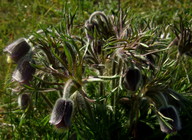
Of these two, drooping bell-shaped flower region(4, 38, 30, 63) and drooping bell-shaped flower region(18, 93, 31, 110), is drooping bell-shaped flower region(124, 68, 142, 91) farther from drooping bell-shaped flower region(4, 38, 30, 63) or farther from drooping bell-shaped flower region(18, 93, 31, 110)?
drooping bell-shaped flower region(18, 93, 31, 110)

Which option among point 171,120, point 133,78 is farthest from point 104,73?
point 171,120

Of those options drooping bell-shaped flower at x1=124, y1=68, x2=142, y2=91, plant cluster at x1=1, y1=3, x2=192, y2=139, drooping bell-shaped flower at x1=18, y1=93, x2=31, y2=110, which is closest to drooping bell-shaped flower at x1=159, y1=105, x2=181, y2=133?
plant cluster at x1=1, y1=3, x2=192, y2=139

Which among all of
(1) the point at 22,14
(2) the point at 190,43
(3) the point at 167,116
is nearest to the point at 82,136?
(3) the point at 167,116

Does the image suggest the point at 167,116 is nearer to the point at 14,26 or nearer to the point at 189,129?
the point at 189,129

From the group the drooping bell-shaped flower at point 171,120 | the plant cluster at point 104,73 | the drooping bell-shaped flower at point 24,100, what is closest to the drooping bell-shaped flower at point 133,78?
the plant cluster at point 104,73

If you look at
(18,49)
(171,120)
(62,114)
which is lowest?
(171,120)

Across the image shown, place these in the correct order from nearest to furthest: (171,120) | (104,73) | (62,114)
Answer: (62,114), (171,120), (104,73)

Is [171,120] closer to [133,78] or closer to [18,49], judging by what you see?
[133,78]
